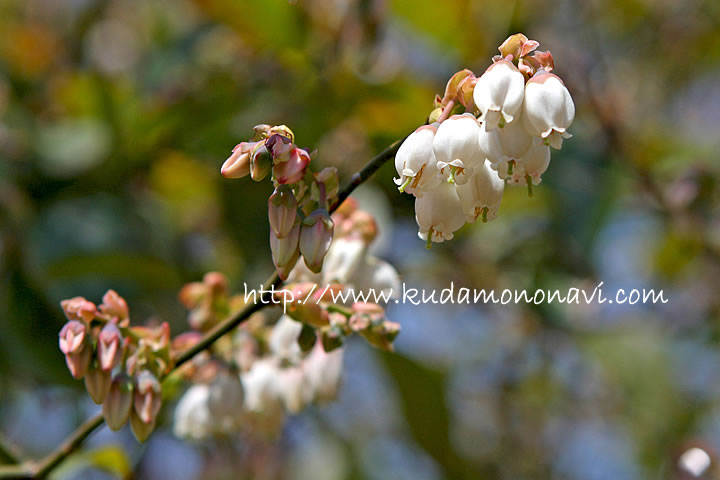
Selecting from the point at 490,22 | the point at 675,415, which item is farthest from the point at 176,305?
the point at 675,415

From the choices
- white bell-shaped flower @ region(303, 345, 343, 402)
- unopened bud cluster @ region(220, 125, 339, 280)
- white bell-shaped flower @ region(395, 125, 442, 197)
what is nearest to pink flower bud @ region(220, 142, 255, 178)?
unopened bud cluster @ region(220, 125, 339, 280)

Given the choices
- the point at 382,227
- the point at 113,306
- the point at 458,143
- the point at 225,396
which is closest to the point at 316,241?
the point at 458,143

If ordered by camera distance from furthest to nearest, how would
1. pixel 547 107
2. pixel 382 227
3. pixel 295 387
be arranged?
pixel 382 227, pixel 295 387, pixel 547 107

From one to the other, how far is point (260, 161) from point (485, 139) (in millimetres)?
186

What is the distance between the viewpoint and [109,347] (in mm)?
743

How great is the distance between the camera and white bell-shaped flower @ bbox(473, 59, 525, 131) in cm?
63

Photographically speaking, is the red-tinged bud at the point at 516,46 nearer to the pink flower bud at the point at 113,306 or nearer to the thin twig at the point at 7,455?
the pink flower bud at the point at 113,306

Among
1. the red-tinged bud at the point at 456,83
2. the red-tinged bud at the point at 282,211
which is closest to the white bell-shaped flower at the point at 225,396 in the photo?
the red-tinged bud at the point at 282,211

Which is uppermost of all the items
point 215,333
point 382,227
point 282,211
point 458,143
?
point 382,227

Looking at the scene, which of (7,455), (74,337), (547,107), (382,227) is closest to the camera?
(547,107)

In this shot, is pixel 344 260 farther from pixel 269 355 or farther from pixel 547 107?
pixel 547 107

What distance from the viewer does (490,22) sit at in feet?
6.28

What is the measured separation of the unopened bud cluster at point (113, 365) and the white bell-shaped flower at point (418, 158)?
0.30 metres

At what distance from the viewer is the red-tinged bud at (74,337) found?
73 centimetres
